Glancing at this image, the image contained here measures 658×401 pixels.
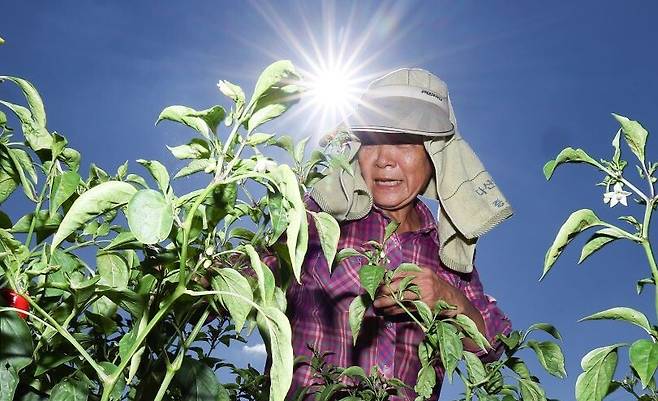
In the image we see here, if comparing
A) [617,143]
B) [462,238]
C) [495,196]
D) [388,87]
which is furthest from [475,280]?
[617,143]

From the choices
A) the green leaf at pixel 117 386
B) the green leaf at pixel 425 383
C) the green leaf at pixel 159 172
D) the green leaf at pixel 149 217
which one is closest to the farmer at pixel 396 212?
the green leaf at pixel 425 383

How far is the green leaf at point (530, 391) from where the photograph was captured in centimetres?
143

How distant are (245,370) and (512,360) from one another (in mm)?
831

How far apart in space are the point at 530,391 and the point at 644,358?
0.61m

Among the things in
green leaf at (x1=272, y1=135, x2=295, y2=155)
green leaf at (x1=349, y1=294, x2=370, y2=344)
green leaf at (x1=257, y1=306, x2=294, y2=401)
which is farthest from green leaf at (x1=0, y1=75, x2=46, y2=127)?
green leaf at (x1=349, y1=294, x2=370, y2=344)

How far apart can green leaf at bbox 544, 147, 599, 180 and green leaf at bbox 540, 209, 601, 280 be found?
0.27 ft

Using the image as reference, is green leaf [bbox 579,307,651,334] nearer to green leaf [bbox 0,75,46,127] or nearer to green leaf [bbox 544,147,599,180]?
green leaf [bbox 544,147,599,180]

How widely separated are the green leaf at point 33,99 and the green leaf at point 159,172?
0.30 metres

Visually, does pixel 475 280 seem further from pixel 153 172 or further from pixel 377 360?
pixel 153 172

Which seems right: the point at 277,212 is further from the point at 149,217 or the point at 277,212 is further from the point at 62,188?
the point at 62,188

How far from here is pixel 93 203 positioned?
0.74m

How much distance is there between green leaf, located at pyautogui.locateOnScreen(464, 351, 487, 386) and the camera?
1469 millimetres

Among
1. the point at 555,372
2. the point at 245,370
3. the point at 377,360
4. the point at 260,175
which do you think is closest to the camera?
the point at 260,175

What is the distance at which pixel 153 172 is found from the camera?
80cm
